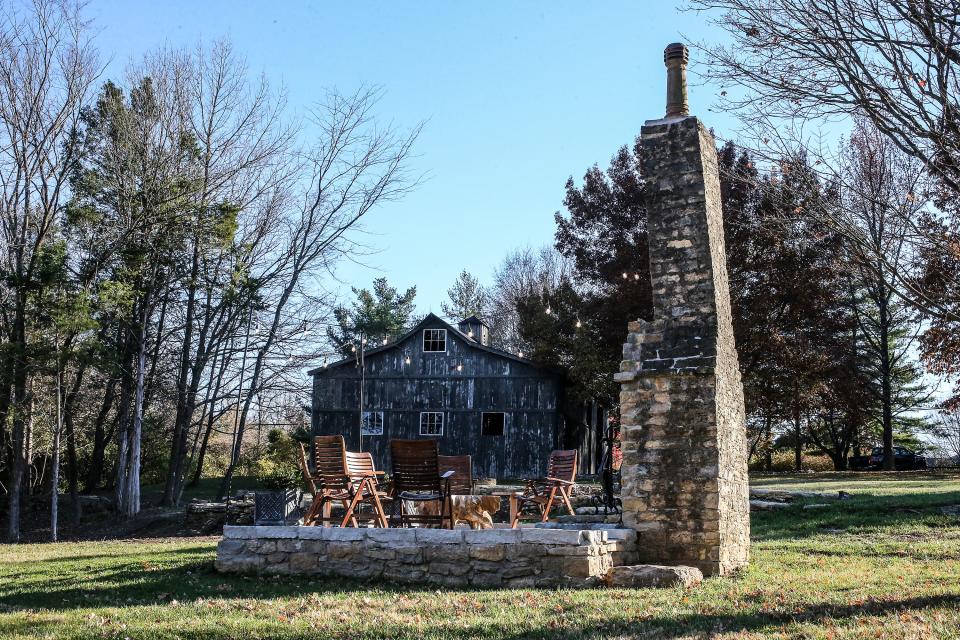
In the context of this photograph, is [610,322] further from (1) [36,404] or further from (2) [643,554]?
(2) [643,554]

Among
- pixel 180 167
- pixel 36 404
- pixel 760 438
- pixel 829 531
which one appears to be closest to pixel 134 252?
pixel 180 167

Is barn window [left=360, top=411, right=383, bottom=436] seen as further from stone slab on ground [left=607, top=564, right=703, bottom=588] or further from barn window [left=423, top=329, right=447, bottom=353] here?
stone slab on ground [left=607, top=564, right=703, bottom=588]

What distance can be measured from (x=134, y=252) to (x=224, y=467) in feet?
48.4

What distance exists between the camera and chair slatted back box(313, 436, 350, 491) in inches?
364

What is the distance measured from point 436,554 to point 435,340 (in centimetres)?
1944

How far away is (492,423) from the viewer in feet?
88.8

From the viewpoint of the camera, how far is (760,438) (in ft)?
106

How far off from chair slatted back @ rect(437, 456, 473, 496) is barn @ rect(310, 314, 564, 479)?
15169 millimetres

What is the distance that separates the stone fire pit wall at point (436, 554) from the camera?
25.7ft

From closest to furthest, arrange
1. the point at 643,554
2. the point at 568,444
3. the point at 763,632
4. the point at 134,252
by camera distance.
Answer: the point at 763,632
the point at 643,554
the point at 134,252
the point at 568,444

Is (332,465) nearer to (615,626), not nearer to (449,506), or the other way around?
(449,506)

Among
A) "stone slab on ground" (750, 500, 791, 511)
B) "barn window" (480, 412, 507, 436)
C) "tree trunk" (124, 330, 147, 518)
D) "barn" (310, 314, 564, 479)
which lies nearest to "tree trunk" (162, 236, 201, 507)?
"tree trunk" (124, 330, 147, 518)

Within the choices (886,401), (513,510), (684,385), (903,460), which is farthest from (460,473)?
(903,460)

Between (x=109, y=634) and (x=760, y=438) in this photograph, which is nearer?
(x=109, y=634)
